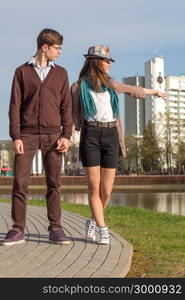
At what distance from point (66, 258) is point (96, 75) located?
1873 millimetres

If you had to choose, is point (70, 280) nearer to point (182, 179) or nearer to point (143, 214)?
point (143, 214)

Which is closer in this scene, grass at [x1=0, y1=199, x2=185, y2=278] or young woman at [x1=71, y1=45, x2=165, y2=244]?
grass at [x1=0, y1=199, x2=185, y2=278]

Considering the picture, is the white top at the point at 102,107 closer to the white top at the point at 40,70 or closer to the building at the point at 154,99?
the white top at the point at 40,70

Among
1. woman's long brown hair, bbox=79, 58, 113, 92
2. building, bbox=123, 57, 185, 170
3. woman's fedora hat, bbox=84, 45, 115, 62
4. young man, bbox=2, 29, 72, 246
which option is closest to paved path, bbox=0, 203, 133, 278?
young man, bbox=2, 29, 72, 246

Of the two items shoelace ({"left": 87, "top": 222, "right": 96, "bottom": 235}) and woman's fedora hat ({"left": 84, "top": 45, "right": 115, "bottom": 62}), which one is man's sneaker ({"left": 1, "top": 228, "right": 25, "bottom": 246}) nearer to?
shoelace ({"left": 87, "top": 222, "right": 96, "bottom": 235})

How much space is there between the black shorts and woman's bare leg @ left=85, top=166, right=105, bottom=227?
8cm

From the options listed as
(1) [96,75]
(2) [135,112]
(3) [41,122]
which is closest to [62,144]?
(3) [41,122]

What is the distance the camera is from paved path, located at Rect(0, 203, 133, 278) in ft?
12.8

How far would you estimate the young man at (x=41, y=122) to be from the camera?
198 inches

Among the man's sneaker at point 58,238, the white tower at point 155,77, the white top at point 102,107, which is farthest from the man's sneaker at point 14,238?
the white tower at point 155,77

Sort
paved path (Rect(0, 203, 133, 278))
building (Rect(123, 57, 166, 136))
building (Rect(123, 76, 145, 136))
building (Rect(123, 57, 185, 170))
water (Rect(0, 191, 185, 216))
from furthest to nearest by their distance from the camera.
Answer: building (Rect(123, 76, 145, 136)) < building (Rect(123, 57, 185, 170)) < building (Rect(123, 57, 166, 136)) < water (Rect(0, 191, 185, 216)) < paved path (Rect(0, 203, 133, 278))

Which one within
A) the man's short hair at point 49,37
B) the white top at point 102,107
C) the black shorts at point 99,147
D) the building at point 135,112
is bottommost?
the black shorts at point 99,147

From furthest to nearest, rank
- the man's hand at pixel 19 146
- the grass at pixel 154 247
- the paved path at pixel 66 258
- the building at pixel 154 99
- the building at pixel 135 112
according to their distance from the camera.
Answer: the building at pixel 135 112
the building at pixel 154 99
the man's hand at pixel 19 146
the grass at pixel 154 247
the paved path at pixel 66 258

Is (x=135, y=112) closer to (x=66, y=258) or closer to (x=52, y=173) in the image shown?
(x=52, y=173)
